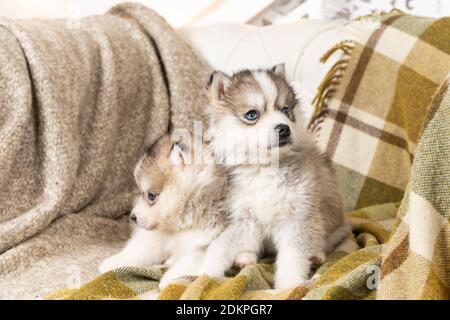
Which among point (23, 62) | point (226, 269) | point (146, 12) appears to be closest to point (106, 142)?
point (23, 62)

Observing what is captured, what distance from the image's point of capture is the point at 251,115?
1572mm

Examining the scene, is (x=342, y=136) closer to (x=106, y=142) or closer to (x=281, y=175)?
(x=281, y=175)

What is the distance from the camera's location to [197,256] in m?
1.57

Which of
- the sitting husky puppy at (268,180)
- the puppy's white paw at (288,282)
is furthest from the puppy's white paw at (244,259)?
the puppy's white paw at (288,282)

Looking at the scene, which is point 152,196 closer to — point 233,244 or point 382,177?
point 233,244

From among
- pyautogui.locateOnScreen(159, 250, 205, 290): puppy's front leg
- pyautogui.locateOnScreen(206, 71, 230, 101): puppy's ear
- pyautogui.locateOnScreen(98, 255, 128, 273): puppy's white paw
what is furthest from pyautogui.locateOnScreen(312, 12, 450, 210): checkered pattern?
pyautogui.locateOnScreen(98, 255, 128, 273): puppy's white paw

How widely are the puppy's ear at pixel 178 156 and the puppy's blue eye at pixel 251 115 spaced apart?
0.21 m

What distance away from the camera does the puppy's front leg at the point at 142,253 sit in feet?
5.26

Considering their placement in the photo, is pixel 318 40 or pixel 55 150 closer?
pixel 55 150

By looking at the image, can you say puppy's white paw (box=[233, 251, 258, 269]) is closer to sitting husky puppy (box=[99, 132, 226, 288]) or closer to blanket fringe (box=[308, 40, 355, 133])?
sitting husky puppy (box=[99, 132, 226, 288])

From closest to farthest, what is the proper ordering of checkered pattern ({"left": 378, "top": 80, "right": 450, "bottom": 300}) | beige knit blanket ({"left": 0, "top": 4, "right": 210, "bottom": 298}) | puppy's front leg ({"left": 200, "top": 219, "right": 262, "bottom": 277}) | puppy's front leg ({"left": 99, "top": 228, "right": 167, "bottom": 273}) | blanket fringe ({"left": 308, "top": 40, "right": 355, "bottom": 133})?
1. checkered pattern ({"left": 378, "top": 80, "right": 450, "bottom": 300})
2. puppy's front leg ({"left": 200, "top": 219, "right": 262, "bottom": 277})
3. puppy's front leg ({"left": 99, "top": 228, "right": 167, "bottom": 273})
4. beige knit blanket ({"left": 0, "top": 4, "right": 210, "bottom": 298})
5. blanket fringe ({"left": 308, "top": 40, "right": 355, "bottom": 133})

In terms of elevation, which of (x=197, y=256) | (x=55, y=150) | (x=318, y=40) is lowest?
(x=197, y=256)

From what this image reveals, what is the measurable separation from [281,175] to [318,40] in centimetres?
A: 91

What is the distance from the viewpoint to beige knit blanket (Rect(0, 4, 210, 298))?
5.60ft
